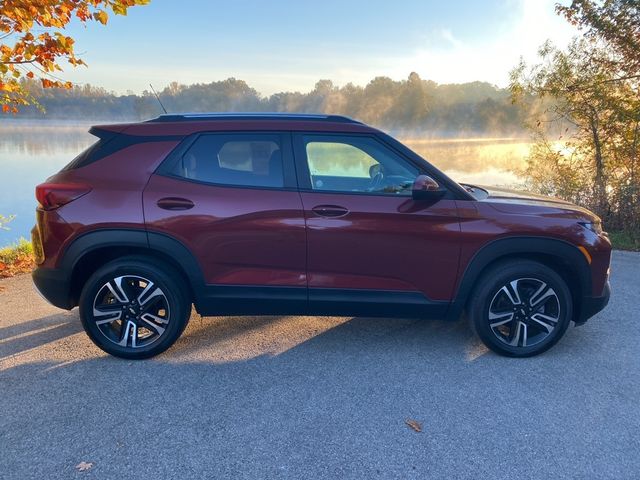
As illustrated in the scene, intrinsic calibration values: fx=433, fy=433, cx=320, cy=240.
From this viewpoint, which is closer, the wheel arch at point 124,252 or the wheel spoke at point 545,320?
the wheel arch at point 124,252

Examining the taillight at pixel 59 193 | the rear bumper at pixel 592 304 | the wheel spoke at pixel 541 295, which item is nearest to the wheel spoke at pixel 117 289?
the taillight at pixel 59 193

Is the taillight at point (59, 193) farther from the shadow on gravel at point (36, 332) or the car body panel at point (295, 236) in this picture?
the shadow on gravel at point (36, 332)

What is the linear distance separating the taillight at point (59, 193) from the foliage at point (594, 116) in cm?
821

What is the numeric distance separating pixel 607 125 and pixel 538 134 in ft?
4.80

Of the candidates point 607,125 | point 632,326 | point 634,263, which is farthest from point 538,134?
point 632,326

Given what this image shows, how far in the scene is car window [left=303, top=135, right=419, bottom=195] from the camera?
10.7 feet

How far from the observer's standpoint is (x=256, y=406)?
9.02 feet

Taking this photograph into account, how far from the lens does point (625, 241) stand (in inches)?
284

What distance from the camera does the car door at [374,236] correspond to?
3.17m

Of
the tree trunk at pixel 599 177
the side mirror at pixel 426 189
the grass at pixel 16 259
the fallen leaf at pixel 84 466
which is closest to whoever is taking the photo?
the fallen leaf at pixel 84 466

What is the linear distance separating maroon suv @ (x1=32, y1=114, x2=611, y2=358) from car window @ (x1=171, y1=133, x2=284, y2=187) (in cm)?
1

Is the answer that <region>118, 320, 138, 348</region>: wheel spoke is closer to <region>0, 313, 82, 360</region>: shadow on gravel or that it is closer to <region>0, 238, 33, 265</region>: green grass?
<region>0, 313, 82, 360</region>: shadow on gravel

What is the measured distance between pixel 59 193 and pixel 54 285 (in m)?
0.70

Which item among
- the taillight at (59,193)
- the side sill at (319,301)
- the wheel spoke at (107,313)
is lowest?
the wheel spoke at (107,313)
